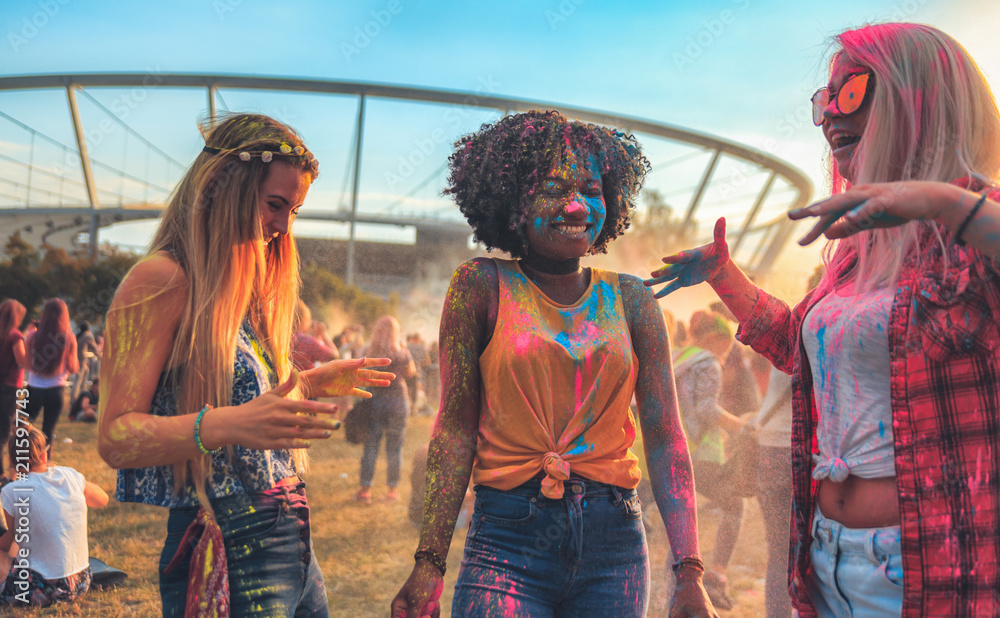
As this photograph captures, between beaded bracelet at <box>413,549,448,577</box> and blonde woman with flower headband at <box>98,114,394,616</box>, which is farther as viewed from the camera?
beaded bracelet at <box>413,549,448,577</box>

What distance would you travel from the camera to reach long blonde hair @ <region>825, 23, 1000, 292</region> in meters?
1.42

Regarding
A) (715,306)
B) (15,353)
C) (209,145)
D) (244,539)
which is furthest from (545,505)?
(15,353)

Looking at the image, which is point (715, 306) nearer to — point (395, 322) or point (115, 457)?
point (395, 322)

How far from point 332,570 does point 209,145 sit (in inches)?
158

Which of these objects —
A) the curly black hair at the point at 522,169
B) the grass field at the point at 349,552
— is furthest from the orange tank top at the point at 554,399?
the grass field at the point at 349,552

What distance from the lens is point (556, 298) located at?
74.7 inches

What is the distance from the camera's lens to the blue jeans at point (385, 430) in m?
6.65

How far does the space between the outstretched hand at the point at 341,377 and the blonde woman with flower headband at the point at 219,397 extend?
33 mm

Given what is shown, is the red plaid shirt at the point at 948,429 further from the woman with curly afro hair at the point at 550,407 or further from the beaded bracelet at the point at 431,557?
the beaded bracelet at the point at 431,557

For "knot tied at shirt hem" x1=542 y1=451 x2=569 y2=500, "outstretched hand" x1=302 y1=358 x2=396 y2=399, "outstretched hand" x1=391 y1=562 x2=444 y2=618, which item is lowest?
"outstretched hand" x1=391 y1=562 x2=444 y2=618

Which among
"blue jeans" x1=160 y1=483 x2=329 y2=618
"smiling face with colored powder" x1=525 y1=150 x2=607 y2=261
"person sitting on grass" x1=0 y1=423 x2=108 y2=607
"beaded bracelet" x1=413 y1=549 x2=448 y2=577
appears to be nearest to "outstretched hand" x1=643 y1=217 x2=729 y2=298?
"smiling face with colored powder" x1=525 y1=150 x2=607 y2=261

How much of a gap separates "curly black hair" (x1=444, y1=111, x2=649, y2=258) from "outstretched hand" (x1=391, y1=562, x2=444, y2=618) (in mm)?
916

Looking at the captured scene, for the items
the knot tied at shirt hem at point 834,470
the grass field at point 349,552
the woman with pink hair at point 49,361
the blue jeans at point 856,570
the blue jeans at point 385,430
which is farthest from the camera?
the woman with pink hair at point 49,361

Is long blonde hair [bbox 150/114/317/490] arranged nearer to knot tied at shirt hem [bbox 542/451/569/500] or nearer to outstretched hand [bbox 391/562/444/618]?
outstretched hand [bbox 391/562/444/618]
